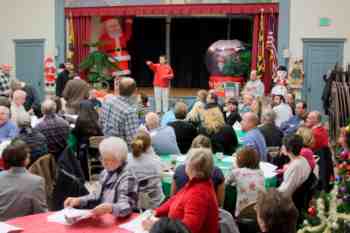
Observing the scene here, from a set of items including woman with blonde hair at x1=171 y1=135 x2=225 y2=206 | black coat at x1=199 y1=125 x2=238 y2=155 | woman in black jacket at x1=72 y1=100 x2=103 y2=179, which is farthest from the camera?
woman in black jacket at x1=72 y1=100 x2=103 y2=179

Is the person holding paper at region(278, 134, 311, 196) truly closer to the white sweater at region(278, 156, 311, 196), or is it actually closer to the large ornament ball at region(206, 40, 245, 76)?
the white sweater at region(278, 156, 311, 196)

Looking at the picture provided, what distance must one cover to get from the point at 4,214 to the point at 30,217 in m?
0.34

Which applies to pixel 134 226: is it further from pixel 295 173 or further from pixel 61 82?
pixel 61 82

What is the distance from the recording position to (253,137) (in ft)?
19.9

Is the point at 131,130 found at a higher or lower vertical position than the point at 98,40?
lower

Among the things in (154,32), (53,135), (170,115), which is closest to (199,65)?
(154,32)

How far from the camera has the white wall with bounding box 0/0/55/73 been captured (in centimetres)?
1545

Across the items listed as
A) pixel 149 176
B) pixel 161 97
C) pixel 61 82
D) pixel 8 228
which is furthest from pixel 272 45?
pixel 8 228

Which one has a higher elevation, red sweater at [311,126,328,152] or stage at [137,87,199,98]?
stage at [137,87,199,98]

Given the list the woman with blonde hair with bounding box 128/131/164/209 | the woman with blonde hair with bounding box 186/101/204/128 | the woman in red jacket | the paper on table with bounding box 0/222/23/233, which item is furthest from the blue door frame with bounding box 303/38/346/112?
the paper on table with bounding box 0/222/23/233

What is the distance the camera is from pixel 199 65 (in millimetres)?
19781

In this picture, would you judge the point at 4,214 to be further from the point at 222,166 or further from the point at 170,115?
the point at 170,115

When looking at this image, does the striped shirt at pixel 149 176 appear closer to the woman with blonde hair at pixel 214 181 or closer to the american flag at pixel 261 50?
the woman with blonde hair at pixel 214 181

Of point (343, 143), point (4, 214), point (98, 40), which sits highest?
point (98, 40)
